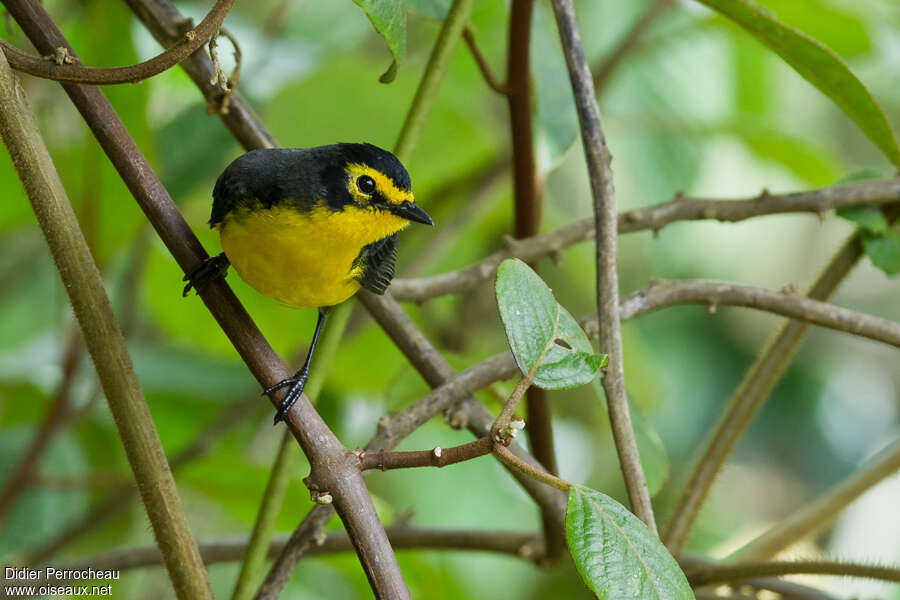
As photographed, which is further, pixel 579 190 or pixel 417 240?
pixel 579 190

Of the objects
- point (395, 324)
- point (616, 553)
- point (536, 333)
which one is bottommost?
point (616, 553)

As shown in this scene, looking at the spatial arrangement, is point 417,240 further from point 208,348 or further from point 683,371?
point 683,371

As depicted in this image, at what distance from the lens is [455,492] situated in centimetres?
204

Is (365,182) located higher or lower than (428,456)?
higher

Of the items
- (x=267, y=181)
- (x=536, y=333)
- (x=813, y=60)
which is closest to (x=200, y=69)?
(x=267, y=181)

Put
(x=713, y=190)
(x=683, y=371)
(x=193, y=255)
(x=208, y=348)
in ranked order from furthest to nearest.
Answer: (x=683, y=371) < (x=713, y=190) < (x=208, y=348) < (x=193, y=255)

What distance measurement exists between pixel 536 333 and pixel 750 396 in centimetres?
56

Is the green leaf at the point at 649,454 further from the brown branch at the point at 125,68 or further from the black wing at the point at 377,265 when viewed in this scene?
the brown branch at the point at 125,68

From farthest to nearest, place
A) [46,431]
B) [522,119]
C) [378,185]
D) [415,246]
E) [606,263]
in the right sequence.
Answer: [415,246] < [46,431] < [522,119] < [378,185] < [606,263]

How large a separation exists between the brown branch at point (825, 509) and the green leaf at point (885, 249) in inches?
9.2

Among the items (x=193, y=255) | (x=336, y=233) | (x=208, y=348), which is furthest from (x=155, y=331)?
(x=193, y=255)

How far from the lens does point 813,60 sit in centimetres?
98

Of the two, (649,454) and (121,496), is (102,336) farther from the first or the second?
(121,496)

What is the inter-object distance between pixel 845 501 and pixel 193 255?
0.89 m
